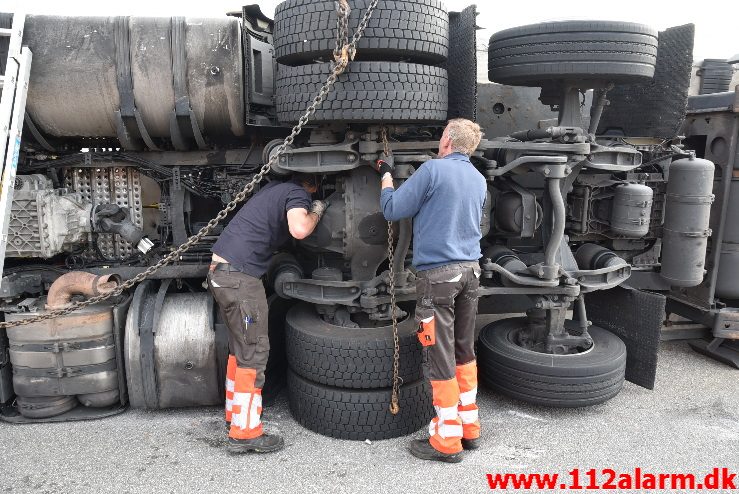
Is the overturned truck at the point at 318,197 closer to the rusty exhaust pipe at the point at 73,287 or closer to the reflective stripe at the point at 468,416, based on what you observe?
the rusty exhaust pipe at the point at 73,287

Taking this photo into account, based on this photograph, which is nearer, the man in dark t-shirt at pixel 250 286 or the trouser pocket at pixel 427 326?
the trouser pocket at pixel 427 326

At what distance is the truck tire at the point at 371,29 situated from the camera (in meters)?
3.41

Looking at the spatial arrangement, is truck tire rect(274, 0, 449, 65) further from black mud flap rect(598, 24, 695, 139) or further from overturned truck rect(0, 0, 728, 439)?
black mud flap rect(598, 24, 695, 139)

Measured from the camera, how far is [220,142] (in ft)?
15.5

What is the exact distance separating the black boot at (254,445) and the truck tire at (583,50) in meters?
2.96

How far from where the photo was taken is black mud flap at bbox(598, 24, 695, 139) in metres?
4.79

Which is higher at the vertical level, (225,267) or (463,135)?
(463,135)

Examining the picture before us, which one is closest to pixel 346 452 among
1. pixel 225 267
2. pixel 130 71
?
pixel 225 267

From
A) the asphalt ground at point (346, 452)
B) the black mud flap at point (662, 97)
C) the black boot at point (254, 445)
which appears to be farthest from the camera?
the black mud flap at point (662, 97)

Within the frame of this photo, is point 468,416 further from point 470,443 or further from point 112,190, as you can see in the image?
point 112,190

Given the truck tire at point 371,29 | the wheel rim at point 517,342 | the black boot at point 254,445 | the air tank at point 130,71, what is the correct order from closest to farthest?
the truck tire at point 371,29 → the black boot at point 254,445 → the air tank at point 130,71 → the wheel rim at point 517,342

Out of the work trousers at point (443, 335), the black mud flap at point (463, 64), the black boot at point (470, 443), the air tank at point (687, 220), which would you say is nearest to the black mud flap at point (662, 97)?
the air tank at point (687, 220)

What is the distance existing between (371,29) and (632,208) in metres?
2.44

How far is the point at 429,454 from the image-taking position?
3.53 m
